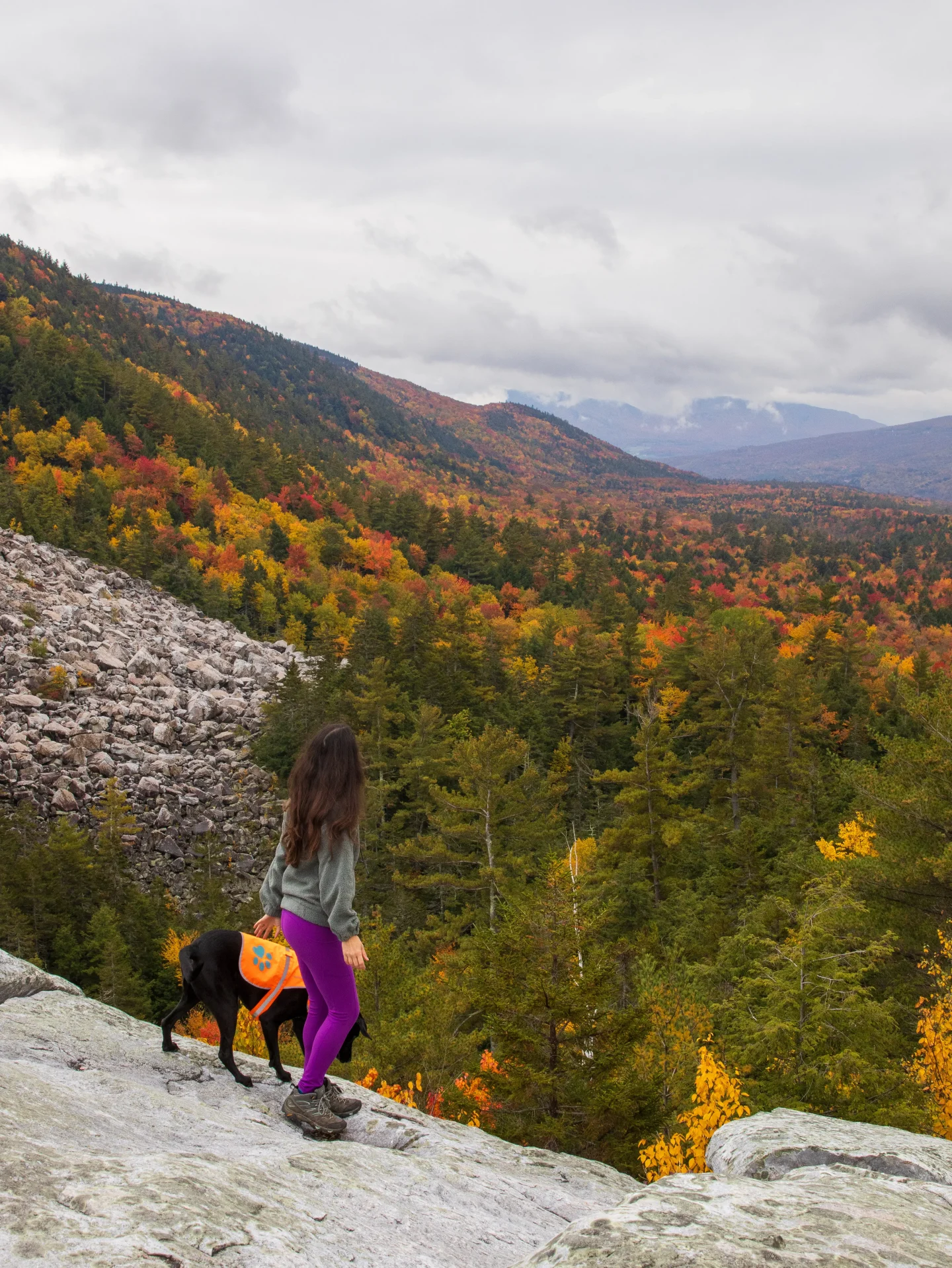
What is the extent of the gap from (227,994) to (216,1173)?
6.01 ft

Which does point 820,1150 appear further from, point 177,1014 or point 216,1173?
point 177,1014

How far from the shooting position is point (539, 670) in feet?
164

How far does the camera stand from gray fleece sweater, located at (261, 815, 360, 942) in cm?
448

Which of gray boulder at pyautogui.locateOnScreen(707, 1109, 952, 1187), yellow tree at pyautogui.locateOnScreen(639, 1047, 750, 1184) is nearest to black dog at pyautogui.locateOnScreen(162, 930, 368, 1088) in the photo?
gray boulder at pyautogui.locateOnScreen(707, 1109, 952, 1187)

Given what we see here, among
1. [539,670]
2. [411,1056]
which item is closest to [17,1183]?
[411,1056]

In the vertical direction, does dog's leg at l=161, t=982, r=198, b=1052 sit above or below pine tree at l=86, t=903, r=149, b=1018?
above

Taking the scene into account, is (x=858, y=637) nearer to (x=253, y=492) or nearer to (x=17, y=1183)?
(x=17, y=1183)

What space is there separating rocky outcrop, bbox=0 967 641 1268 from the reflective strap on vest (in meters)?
0.63

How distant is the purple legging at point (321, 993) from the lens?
472 cm

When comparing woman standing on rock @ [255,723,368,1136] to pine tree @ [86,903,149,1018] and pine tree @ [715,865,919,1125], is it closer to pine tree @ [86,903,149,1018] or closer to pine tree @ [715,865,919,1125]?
pine tree @ [715,865,919,1125]

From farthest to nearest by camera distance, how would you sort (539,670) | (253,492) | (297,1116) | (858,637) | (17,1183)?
(253,492) → (539,670) → (858,637) → (297,1116) → (17,1183)

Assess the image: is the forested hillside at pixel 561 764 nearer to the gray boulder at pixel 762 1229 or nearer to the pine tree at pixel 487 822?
the pine tree at pixel 487 822

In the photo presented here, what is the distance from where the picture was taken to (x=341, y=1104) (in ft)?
17.3

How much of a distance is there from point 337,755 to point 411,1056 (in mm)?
10443
